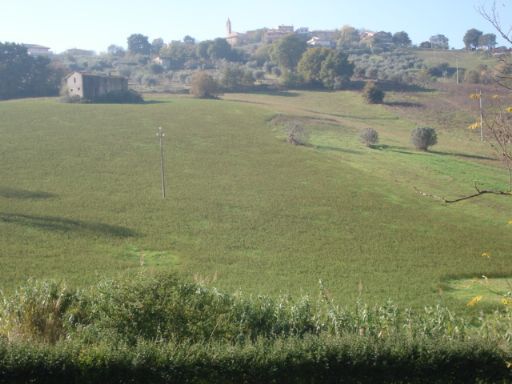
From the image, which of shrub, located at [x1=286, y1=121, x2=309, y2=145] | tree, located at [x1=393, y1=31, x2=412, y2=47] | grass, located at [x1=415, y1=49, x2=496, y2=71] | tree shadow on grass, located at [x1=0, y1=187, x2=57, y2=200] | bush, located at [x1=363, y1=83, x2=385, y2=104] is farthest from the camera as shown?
tree, located at [x1=393, y1=31, x2=412, y2=47]

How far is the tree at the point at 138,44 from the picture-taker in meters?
174

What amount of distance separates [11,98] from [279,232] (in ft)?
222

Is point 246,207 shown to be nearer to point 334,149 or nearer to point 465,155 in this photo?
point 334,149

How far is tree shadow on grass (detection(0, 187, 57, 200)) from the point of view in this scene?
35125 millimetres

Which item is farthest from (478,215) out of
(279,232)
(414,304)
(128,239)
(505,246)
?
(128,239)

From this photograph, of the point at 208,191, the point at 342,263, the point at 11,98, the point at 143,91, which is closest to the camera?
the point at 342,263

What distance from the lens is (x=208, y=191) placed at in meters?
39.2

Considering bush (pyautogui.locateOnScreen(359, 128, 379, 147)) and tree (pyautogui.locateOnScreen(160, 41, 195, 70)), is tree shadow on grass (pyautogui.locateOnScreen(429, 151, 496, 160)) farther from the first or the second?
tree (pyautogui.locateOnScreen(160, 41, 195, 70))

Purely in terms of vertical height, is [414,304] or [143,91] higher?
[143,91]

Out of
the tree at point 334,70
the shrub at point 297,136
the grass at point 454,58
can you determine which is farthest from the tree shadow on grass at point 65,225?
the grass at point 454,58

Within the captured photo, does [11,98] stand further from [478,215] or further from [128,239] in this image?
[478,215]

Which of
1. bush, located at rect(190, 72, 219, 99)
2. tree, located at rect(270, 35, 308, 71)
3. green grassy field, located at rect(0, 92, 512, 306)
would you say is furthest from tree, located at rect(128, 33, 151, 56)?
green grassy field, located at rect(0, 92, 512, 306)

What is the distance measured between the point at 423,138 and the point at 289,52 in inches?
2825

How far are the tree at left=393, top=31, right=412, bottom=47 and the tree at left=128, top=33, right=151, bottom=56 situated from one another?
7543cm
